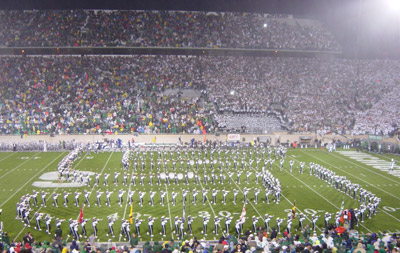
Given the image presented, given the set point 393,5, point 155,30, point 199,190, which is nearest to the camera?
point 199,190

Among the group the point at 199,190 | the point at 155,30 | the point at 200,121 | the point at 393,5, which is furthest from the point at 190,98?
the point at 393,5

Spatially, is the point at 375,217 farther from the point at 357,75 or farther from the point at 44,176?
the point at 357,75

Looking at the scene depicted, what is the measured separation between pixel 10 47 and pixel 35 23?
429cm

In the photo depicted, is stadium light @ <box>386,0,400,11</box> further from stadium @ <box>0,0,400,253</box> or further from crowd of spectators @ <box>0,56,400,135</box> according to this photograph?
crowd of spectators @ <box>0,56,400,135</box>

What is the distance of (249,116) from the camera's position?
122ft

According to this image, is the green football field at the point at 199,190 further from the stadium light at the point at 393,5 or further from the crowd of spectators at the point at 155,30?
the stadium light at the point at 393,5

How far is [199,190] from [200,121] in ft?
52.7

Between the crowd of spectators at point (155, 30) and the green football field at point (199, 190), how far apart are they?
17179 mm

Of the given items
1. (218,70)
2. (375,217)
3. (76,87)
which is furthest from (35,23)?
(375,217)

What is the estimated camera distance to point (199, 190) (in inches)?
776

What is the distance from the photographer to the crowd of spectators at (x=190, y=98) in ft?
113

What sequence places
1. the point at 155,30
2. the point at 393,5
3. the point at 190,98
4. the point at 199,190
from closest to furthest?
the point at 199,190, the point at 190,98, the point at 393,5, the point at 155,30

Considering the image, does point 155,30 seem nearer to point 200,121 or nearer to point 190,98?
point 190,98

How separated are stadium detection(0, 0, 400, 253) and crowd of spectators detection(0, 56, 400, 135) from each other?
185 mm
